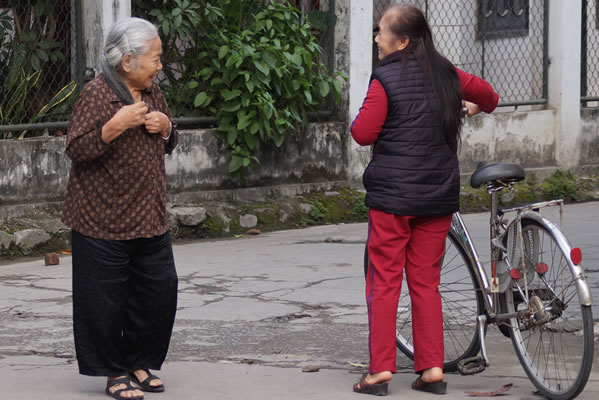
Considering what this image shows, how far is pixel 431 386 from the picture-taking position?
15.7 ft

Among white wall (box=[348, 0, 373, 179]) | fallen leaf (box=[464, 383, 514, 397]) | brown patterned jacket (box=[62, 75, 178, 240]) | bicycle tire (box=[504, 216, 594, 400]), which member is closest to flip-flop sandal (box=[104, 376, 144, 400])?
brown patterned jacket (box=[62, 75, 178, 240])

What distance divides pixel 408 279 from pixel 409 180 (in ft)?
1.50

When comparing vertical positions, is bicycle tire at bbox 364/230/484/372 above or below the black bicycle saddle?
below

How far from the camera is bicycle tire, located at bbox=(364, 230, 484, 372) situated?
508 cm

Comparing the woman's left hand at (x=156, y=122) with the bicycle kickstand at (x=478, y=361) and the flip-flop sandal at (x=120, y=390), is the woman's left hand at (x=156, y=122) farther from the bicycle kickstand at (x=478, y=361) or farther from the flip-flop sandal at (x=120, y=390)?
the bicycle kickstand at (x=478, y=361)

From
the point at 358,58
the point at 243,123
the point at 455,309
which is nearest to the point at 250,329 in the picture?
the point at 455,309

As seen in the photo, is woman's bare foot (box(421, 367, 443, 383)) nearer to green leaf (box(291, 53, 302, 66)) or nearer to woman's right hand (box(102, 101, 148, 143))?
woman's right hand (box(102, 101, 148, 143))

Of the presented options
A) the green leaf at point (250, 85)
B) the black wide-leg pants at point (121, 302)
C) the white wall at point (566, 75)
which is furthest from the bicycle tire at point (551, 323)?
the white wall at point (566, 75)

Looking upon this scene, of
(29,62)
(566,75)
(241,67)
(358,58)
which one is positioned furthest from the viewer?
(566,75)

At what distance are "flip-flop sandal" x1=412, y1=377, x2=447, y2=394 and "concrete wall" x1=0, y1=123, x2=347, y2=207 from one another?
476 centimetres

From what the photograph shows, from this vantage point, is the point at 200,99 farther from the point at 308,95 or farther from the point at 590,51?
the point at 590,51

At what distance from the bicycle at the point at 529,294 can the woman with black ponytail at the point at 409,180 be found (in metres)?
0.25

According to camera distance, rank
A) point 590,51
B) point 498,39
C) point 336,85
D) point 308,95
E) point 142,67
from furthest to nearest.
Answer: point 590,51 < point 498,39 < point 336,85 < point 308,95 < point 142,67

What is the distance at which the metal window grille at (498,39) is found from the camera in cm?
1180
